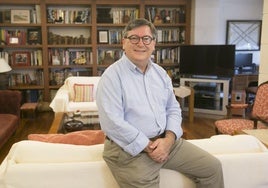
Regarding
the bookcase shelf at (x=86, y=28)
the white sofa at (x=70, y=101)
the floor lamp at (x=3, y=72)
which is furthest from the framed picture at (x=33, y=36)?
the white sofa at (x=70, y=101)

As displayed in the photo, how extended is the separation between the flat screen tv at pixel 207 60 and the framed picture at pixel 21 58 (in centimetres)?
281

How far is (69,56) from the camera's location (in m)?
5.62

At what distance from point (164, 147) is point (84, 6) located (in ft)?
15.3

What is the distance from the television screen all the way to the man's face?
503cm

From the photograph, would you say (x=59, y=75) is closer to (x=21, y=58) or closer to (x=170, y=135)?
(x=21, y=58)

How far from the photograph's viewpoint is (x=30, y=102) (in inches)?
223

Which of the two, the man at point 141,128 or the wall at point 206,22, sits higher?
the wall at point 206,22

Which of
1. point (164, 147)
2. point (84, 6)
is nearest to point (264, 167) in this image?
point (164, 147)

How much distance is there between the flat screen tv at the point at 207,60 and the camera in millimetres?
5078

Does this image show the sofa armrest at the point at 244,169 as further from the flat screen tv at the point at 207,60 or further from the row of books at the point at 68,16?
the row of books at the point at 68,16

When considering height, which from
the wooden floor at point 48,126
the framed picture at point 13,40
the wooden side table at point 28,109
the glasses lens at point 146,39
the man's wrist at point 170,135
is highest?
the framed picture at point 13,40

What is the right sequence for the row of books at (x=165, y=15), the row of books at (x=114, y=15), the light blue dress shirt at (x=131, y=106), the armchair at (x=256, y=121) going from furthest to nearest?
the row of books at (x=165, y=15) < the row of books at (x=114, y=15) < the armchair at (x=256, y=121) < the light blue dress shirt at (x=131, y=106)

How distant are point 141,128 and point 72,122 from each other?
1916 mm

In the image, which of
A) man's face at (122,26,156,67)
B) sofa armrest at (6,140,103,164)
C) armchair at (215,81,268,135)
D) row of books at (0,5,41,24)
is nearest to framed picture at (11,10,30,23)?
row of books at (0,5,41,24)
